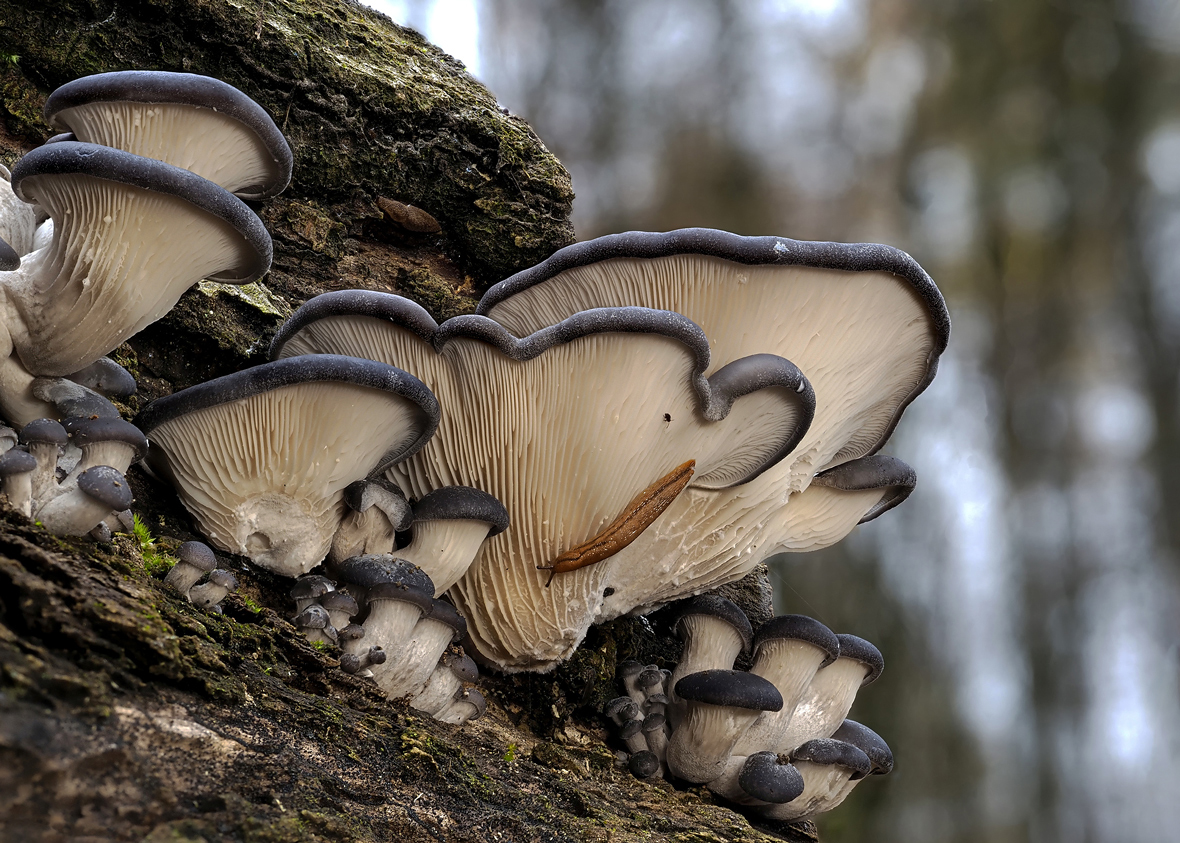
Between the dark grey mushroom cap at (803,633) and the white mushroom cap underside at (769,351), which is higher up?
the white mushroom cap underside at (769,351)

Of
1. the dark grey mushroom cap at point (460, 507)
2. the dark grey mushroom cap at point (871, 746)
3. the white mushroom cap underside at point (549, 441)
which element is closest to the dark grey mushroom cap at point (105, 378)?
the white mushroom cap underside at point (549, 441)

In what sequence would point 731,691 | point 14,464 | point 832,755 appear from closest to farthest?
point 14,464 < point 731,691 < point 832,755

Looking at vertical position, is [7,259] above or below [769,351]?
below

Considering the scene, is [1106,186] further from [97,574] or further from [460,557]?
[97,574]

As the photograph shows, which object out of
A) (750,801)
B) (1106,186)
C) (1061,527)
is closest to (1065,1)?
(1106,186)

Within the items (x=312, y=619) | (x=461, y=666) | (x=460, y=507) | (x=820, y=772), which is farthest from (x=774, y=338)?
(x=820, y=772)

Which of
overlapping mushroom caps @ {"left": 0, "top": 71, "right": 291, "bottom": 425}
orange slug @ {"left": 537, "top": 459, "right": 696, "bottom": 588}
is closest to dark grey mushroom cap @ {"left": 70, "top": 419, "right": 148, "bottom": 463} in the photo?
overlapping mushroom caps @ {"left": 0, "top": 71, "right": 291, "bottom": 425}

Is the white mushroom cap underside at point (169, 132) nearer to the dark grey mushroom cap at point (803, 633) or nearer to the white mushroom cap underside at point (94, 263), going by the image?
the white mushroom cap underside at point (94, 263)

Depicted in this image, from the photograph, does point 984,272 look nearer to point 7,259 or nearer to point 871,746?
point 871,746
